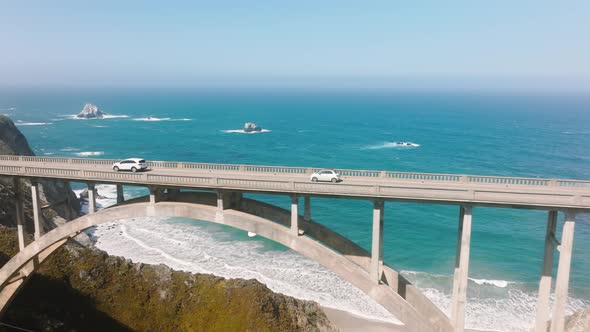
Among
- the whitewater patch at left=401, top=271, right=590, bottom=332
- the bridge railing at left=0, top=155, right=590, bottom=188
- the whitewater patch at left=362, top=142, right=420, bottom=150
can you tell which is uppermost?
the bridge railing at left=0, top=155, right=590, bottom=188

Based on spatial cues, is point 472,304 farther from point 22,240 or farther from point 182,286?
point 22,240

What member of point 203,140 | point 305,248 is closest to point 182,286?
point 305,248

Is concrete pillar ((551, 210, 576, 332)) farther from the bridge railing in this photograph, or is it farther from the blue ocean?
the blue ocean

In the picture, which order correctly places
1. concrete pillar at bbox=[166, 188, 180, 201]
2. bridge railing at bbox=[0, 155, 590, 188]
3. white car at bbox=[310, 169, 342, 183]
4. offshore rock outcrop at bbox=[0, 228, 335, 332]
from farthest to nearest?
offshore rock outcrop at bbox=[0, 228, 335, 332] → concrete pillar at bbox=[166, 188, 180, 201] → white car at bbox=[310, 169, 342, 183] → bridge railing at bbox=[0, 155, 590, 188]

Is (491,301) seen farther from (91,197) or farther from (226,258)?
(91,197)

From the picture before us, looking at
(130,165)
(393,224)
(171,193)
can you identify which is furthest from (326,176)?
(393,224)

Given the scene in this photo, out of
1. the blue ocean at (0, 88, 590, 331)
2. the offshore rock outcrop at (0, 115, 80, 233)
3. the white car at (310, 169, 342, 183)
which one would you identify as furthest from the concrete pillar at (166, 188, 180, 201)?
the blue ocean at (0, 88, 590, 331)

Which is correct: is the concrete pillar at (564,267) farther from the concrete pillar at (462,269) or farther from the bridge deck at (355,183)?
the concrete pillar at (462,269)
